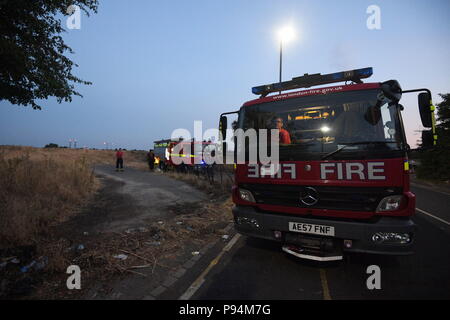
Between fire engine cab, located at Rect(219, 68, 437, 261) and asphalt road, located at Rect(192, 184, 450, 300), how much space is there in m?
0.39

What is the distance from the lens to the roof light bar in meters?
Result: 3.89

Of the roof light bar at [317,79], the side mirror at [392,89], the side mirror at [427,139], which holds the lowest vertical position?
the side mirror at [427,139]

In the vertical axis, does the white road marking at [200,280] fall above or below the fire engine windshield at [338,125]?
below

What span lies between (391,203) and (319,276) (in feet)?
4.60

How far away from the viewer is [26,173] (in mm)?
7113

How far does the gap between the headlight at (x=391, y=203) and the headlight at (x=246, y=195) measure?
1730mm

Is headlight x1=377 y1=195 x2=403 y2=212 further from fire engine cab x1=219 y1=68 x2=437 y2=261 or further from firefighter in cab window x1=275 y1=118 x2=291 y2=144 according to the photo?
firefighter in cab window x1=275 y1=118 x2=291 y2=144

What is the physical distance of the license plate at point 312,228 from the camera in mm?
2750

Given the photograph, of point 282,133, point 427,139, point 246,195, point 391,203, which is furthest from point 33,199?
point 427,139

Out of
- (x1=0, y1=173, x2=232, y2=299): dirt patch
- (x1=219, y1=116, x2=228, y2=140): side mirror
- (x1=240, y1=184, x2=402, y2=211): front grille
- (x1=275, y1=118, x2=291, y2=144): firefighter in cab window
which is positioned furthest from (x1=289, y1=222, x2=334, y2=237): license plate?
(x1=219, y1=116, x2=228, y2=140): side mirror

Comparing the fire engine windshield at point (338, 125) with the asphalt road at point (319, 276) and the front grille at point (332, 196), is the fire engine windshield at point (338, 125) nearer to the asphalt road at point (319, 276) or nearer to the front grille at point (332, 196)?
the front grille at point (332, 196)

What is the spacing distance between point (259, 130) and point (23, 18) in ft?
20.9

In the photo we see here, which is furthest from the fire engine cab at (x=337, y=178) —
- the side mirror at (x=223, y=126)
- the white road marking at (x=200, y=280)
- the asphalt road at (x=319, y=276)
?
the side mirror at (x=223, y=126)

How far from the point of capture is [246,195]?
11.6 ft
